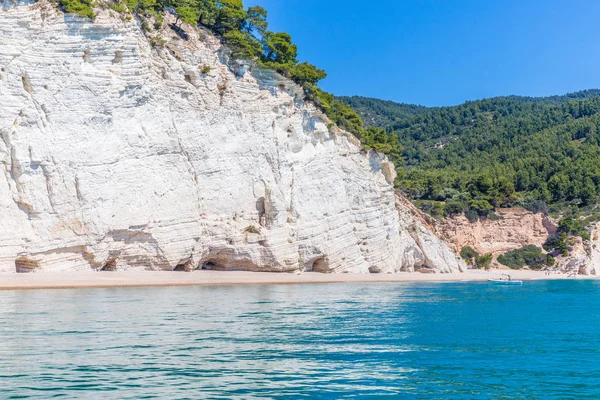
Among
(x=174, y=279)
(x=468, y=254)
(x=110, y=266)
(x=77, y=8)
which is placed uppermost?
(x=77, y=8)

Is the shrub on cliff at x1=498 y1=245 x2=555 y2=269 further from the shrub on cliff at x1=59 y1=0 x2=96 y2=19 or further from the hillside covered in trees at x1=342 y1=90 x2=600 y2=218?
the shrub on cliff at x1=59 y1=0 x2=96 y2=19

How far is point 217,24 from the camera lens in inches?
1667

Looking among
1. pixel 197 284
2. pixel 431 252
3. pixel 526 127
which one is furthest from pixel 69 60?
pixel 526 127

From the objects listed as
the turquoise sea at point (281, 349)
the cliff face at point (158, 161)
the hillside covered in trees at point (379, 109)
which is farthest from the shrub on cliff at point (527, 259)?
the hillside covered in trees at point (379, 109)

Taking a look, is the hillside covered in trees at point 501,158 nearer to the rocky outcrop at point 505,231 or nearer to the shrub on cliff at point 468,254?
the rocky outcrop at point 505,231

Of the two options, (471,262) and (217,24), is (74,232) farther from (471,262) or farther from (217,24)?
(471,262)

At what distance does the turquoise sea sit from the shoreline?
6.45 ft

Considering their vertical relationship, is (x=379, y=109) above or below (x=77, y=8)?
above

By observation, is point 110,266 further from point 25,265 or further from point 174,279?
point 25,265

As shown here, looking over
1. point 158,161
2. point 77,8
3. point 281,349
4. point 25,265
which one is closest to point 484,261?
point 158,161

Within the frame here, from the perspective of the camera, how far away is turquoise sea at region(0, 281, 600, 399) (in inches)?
414

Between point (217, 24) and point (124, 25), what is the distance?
34.5 feet

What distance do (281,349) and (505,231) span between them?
186 ft

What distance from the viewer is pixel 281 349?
14.1 metres
